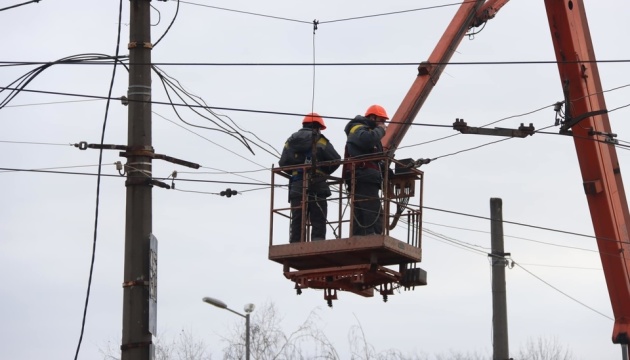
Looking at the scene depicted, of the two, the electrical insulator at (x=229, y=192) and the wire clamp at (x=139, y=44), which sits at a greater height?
the wire clamp at (x=139, y=44)

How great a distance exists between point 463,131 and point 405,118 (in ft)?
5.51

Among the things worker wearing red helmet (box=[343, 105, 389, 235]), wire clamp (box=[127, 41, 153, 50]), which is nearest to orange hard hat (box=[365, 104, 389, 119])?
worker wearing red helmet (box=[343, 105, 389, 235])

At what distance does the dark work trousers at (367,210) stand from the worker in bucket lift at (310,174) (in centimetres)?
47

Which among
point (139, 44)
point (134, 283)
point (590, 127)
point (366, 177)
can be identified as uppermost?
point (590, 127)

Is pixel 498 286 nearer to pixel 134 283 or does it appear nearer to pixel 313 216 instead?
pixel 313 216

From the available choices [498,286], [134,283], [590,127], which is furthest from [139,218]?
[590,127]

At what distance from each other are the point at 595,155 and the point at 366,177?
5023 mm

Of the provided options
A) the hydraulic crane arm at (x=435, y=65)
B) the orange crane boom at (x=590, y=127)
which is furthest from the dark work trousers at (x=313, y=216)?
the orange crane boom at (x=590, y=127)

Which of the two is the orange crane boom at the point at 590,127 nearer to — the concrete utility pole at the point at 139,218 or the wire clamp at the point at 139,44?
the wire clamp at the point at 139,44

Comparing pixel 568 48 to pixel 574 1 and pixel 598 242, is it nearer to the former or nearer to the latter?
pixel 574 1

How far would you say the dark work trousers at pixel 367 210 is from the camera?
1602cm

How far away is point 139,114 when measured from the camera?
45.2 ft

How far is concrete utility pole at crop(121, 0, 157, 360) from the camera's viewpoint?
13.3 metres

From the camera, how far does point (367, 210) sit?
52.6ft
